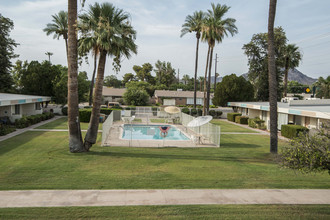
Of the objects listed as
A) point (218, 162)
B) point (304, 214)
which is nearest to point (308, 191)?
point (304, 214)

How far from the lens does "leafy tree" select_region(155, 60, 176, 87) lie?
87.6m

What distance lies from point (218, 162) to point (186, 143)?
5324 millimetres

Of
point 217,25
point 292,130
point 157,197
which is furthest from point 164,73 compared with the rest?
point 157,197

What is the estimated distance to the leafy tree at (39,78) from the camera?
36500 millimetres

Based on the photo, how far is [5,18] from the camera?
3362cm

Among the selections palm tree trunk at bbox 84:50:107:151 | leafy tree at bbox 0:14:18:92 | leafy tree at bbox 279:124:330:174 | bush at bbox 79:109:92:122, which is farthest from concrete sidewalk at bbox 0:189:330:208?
leafy tree at bbox 0:14:18:92

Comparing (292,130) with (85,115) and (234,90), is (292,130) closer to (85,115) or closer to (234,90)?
(85,115)

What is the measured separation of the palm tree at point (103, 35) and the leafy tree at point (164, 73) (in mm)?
72312

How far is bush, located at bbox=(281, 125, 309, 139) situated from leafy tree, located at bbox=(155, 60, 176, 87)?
6649 centimetres

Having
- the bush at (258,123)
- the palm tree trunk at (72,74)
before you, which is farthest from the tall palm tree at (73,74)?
the bush at (258,123)

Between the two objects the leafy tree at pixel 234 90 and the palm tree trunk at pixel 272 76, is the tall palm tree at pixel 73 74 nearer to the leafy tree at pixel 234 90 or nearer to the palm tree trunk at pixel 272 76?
the palm tree trunk at pixel 272 76

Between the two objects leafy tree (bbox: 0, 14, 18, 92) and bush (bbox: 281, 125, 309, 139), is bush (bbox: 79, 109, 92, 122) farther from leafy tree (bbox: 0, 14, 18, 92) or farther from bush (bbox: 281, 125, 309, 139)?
bush (bbox: 281, 125, 309, 139)

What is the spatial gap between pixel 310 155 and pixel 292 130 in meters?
16.2

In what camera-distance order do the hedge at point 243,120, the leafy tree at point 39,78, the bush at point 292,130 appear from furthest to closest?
the leafy tree at point 39,78 < the hedge at point 243,120 < the bush at point 292,130
